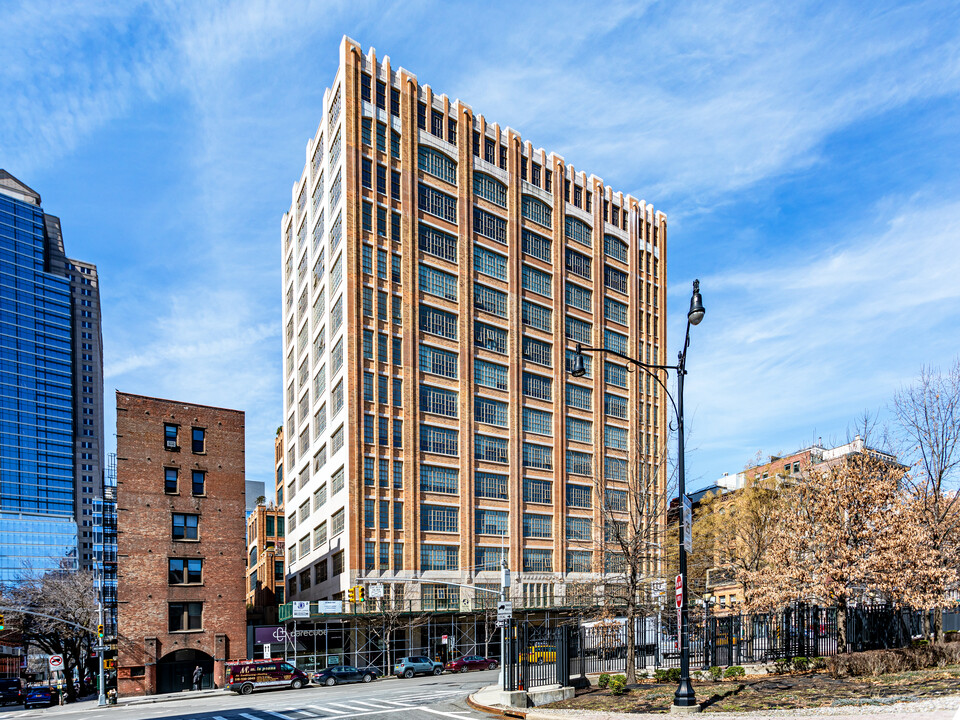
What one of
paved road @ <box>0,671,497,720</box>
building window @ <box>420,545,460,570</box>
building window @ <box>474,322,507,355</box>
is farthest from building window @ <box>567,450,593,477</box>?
paved road @ <box>0,671,497,720</box>

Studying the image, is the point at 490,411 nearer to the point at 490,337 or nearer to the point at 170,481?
the point at 490,337

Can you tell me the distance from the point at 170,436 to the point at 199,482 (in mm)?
3965

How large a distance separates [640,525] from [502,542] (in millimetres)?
40941

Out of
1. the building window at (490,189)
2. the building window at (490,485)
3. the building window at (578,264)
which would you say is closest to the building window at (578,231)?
the building window at (578,264)

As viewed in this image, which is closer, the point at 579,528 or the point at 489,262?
the point at 489,262

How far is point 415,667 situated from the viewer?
177 feet

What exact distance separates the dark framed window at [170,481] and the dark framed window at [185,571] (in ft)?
15.9

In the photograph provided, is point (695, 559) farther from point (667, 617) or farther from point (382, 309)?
point (382, 309)

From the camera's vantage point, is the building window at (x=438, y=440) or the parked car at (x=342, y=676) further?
the building window at (x=438, y=440)

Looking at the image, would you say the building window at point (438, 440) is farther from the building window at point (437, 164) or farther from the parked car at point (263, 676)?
the building window at point (437, 164)

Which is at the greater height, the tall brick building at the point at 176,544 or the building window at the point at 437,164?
A: the building window at the point at 437,164

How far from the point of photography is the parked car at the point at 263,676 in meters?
46.7

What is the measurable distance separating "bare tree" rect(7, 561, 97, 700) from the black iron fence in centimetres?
4731

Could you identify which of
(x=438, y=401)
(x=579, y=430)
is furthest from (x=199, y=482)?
(x=579, y=430)
